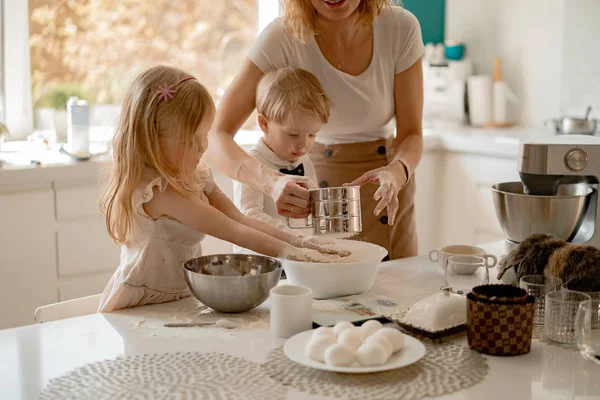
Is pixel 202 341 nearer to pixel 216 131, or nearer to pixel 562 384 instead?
pixel 562 384

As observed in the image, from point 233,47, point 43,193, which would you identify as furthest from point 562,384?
point 233,47

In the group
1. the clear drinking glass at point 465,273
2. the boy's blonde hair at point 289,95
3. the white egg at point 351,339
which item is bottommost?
the white egg at point 351,339

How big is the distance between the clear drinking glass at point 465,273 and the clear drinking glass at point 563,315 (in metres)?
0.19

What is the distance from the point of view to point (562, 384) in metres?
1.16

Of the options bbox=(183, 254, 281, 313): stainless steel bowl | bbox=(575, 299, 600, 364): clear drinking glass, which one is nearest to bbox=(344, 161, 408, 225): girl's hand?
bbox=(183, 254, 281, 313): stainless steel bowl

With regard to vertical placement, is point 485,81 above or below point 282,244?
above

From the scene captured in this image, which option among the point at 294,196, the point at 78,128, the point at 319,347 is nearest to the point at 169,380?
the point at 319,347

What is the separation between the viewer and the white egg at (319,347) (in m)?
1.17

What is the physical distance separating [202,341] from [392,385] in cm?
35

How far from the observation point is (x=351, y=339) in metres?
1.17

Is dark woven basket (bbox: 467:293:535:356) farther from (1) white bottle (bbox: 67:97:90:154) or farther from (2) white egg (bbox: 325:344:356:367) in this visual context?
(1) white bottle (bbox: 67:97:90:154)

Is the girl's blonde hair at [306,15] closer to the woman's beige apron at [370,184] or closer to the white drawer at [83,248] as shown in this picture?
the woman's beige apron at [370,184]

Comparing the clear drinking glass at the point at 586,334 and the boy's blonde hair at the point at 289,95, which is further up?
the boy's blonde hair at the point at 289,95

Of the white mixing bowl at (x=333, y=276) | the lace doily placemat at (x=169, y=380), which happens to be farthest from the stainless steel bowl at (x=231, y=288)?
the lace doily placemat at (x=169, y=380)
